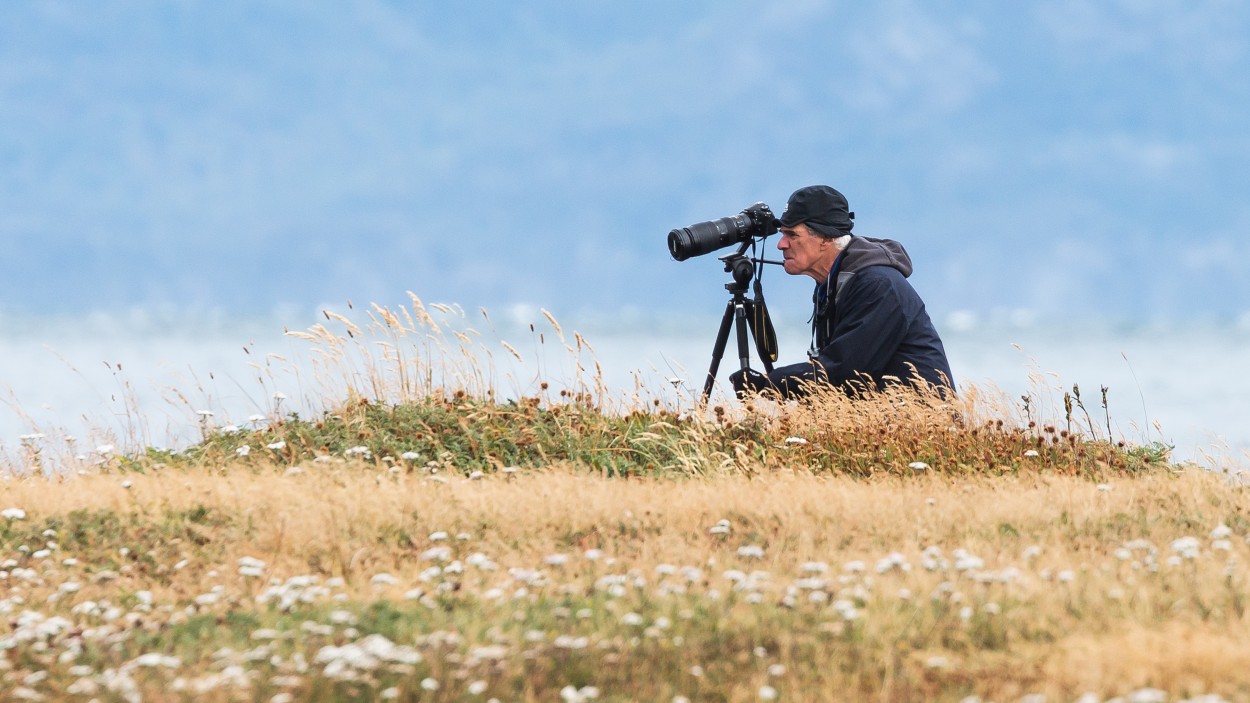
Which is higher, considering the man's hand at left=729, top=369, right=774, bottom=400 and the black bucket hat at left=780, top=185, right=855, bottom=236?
the black bucket hat at left=780, top=185, right=855, bottom=236

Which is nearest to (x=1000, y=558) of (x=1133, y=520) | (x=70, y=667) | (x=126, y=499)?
(x=1133, y=520)

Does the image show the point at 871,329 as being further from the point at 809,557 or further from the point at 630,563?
the point at 630,563

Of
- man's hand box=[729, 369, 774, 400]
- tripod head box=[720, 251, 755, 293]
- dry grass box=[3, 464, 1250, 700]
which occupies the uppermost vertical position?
tripod head box=[720, 251, 755, 293]

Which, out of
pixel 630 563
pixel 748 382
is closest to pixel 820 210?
pixel 748 382

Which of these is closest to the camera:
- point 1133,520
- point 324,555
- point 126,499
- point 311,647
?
point 311,647

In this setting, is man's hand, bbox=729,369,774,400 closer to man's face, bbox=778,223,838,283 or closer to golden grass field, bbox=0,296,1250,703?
golden grass field, bbox=0,296,1250,703

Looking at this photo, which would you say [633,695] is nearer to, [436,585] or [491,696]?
[491,696]

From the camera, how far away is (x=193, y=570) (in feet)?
22.4

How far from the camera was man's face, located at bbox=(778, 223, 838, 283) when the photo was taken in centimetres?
974

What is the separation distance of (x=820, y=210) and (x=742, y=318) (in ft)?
3.51

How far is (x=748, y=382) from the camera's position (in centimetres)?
1004

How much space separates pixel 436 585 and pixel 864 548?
2.37 m

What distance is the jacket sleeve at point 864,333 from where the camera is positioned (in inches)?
370

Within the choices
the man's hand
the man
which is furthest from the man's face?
the man's hand
